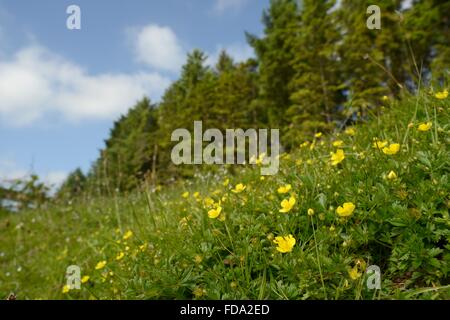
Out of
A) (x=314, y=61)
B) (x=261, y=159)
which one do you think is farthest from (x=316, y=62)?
(x=261, y=159)

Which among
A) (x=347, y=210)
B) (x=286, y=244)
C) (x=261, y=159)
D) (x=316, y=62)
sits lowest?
(x=286, y=244)

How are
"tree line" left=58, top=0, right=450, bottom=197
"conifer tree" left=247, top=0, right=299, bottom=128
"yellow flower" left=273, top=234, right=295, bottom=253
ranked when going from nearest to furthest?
1. "yellow flower" left=273, top=234, right=295, bottom=253
2. "tree line" left=58, top=0, right=450, bottom=197
3. "conifer tree" left=247, top=0, right=299, bottom=128

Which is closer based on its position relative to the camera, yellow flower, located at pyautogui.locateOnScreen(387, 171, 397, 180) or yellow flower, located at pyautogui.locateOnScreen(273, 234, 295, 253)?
yellow flower, located at pyautogui.locateOnScreen(273, 234, 295, 253)

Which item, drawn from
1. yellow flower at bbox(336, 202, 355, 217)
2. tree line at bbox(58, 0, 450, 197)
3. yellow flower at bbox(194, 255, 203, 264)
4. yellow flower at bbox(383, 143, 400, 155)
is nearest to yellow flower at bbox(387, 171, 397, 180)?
yellow flower at bbox(383, 143, 400, 155)

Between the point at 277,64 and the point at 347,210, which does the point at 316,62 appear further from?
the point at 347,210

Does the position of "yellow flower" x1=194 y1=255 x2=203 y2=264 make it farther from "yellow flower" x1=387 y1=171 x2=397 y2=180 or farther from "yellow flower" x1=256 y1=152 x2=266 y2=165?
"yellow flower" x1=256 y1=152 x2=266 y2=165

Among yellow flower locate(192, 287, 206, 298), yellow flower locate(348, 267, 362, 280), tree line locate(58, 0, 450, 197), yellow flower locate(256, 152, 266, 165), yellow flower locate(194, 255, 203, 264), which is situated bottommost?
yellow flower locate(192, 287, 206, 298)

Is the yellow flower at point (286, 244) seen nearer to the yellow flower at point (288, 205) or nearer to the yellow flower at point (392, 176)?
the yellow flower at point (288, 205)

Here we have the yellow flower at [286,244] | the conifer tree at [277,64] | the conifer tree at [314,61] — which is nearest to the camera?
the yellow flower at [286,244]

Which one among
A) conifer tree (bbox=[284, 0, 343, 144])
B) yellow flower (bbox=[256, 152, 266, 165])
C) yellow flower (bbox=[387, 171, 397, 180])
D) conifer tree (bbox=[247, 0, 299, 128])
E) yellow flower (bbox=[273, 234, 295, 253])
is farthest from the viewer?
conifer tree (bbox=[247, 0, 299, 128])

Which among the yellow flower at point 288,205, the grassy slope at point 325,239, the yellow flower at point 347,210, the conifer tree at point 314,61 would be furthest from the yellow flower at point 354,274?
the conifer tree at point 314,61

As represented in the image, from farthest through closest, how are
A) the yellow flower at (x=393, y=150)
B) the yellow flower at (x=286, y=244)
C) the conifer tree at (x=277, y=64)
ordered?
1. the conifer tree at (x=277, y=64)
2. the yellow flower at (x=393, y=150)
3. the yellow flower at (x=286, y=244)
